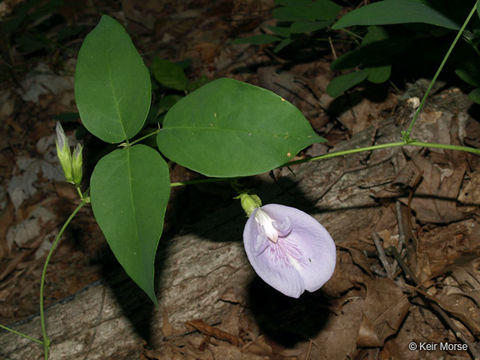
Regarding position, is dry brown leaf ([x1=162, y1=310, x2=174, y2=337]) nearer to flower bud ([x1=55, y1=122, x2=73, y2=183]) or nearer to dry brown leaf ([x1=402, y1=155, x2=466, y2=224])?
flower bud ([x1=55, y1=122, x2=73, y2=183])

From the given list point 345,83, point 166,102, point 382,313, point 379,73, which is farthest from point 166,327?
point 379,73

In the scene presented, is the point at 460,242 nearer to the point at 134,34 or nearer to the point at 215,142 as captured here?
the point at 215,142

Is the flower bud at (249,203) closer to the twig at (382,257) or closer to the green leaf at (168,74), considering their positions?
the twig at (382,257)

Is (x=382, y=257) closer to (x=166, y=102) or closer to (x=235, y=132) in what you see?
(x=235, y=132)

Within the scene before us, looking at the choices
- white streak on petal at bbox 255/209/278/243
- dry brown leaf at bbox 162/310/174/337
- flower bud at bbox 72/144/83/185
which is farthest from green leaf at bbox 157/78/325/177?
dry brown leaf at bbox 162/310/174/337

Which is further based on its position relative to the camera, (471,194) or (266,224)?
(471,194)

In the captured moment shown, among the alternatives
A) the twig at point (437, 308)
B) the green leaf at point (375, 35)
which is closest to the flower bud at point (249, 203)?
the twig at point (437, 308)

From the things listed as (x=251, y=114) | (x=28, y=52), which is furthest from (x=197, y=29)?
(x=251, y=114)
